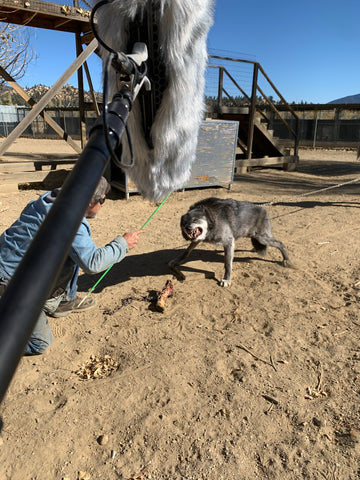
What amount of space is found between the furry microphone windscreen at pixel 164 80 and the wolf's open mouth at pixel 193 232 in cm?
242

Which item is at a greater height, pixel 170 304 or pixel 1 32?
pixel 1 32

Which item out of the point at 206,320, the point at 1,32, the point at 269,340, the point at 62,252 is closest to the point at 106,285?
the point at 206,320

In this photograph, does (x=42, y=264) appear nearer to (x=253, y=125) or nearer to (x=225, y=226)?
(x=225, y=226)

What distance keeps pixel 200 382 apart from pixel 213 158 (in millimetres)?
7174

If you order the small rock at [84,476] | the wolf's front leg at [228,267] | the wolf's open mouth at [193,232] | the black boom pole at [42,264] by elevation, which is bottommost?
→ the small rock at [84,476]

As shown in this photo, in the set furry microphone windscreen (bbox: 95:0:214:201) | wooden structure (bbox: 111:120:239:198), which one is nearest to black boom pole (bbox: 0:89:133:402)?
furry microphone windscreen (bbox: 95:0:214:201)

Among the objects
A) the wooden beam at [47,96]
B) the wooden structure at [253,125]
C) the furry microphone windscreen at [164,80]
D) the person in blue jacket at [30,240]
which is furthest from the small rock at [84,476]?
the wooden structure at [253,125]

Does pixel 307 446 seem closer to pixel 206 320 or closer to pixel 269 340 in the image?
pixel 269 340

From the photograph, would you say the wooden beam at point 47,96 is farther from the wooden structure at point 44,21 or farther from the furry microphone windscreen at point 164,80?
the furry microphone windscreen at point 164,80

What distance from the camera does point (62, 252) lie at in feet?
1.90

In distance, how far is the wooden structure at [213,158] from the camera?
28.6ft

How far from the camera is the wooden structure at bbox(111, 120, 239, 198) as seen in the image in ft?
28.6

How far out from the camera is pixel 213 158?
9031mm

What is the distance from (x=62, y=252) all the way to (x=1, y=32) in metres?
10.4
